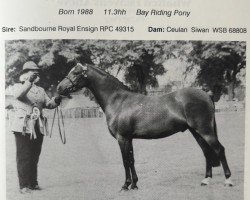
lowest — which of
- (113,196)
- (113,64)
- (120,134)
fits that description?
(113,196)

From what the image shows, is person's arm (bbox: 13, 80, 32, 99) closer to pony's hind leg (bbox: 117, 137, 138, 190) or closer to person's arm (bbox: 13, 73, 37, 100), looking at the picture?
person's arm (bbox: 13, 73, 37, 100)

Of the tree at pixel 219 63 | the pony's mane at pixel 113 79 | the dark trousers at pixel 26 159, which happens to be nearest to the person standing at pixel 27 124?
the dark trousers at pixel 26 159

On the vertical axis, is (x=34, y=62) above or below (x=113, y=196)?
above

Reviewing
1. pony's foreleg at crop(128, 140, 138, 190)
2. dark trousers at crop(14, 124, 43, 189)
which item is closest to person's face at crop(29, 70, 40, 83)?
dark trousers at crop(14, 124, 43, 189)

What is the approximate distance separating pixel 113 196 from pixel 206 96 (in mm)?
249

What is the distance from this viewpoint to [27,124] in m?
0.79

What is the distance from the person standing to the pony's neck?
87 millimetres

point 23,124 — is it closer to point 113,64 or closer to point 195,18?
point 113,64

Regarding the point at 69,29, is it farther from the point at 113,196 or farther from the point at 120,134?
the point at 113,196

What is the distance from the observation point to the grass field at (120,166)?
792mm

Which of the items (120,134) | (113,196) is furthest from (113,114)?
(113,196)

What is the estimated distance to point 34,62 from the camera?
792 mm

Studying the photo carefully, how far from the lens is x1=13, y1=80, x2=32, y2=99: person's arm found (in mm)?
790

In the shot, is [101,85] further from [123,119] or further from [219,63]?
[219,63]
